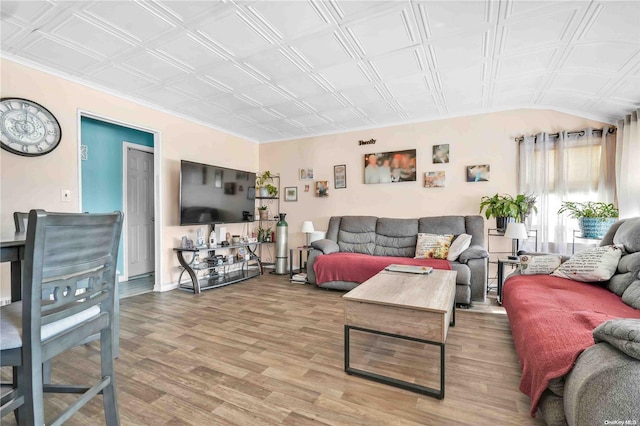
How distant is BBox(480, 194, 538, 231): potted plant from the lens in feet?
11.4

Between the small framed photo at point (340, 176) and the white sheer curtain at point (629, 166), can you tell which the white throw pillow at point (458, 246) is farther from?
the small framed photo at point (340, 176)

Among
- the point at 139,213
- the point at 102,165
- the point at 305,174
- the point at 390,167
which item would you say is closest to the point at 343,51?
the point at 390,167

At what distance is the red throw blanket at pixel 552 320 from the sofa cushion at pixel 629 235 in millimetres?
382

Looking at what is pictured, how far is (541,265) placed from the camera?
2.61 m

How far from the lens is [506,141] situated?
3.87 m

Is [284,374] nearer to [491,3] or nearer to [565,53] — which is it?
[491,3]

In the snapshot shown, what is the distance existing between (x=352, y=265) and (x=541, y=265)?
6.40ft

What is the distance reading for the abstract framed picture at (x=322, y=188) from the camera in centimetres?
500

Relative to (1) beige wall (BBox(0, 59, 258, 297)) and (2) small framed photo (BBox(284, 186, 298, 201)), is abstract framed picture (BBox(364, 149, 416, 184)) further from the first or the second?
(1) beige wall (BBox(0, 59, 258, 297))

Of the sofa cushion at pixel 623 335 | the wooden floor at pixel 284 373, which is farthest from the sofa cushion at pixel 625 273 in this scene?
the sofa cushion at pixel 623 335

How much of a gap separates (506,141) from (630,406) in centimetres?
374

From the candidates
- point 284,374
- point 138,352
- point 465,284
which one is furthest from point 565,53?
point 138,352

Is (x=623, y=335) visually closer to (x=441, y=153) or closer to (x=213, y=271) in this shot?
(x=441, y=153)

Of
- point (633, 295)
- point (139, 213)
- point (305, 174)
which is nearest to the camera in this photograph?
point (633, 295)
